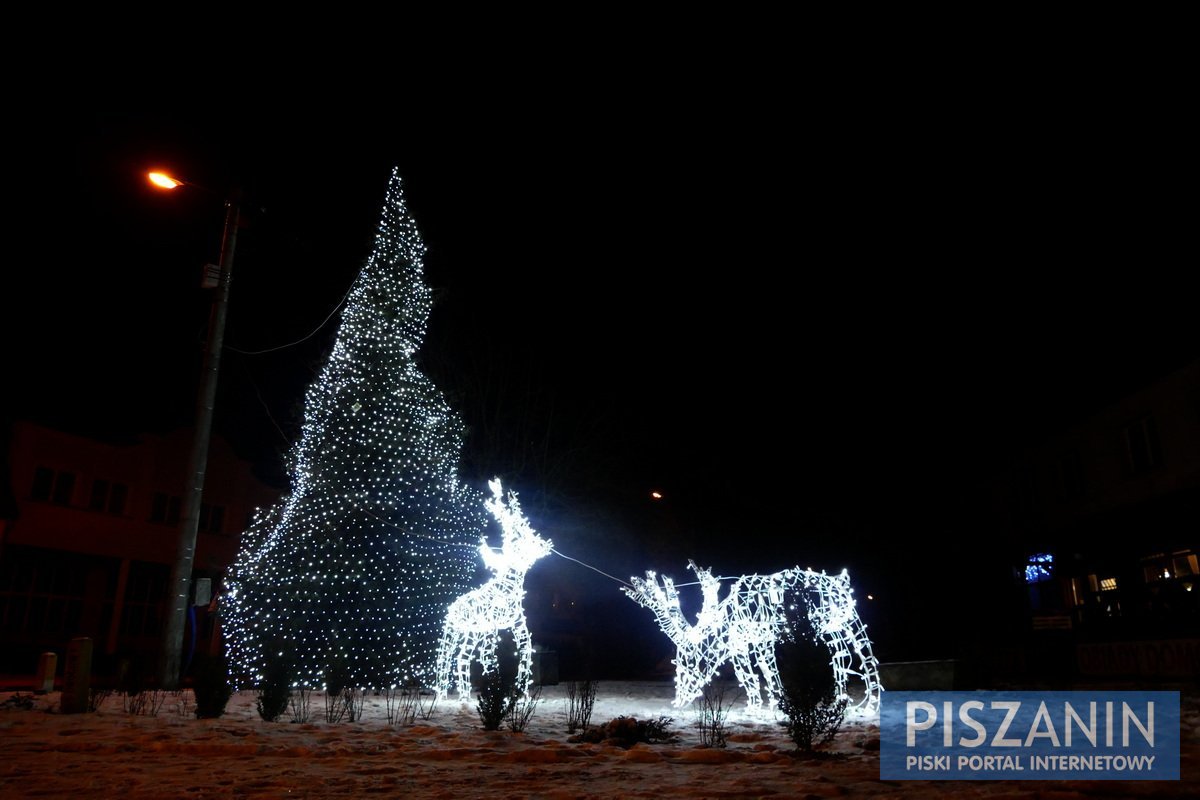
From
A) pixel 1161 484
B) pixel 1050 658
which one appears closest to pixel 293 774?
pixel 1050 658

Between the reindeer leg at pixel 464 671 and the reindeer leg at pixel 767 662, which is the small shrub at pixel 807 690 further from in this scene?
the reindeer leg at pixel 464 671

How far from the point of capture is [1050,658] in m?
16.1

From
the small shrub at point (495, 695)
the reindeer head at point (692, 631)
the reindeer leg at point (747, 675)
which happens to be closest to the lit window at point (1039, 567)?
the reindeer leg at point (747, 675)

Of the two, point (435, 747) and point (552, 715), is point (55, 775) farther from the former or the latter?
point (552, 715)

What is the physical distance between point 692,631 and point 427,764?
583cm

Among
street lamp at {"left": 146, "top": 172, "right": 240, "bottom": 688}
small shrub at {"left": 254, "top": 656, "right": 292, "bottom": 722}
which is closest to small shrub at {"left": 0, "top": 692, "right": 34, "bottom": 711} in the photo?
street lamp at {"left": 146, "top": 172, "right": 240, "bottom": 688}

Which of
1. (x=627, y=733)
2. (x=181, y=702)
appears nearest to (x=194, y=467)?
(x=181, y=702)

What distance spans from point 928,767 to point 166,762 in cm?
564

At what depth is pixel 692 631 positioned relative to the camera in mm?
10781

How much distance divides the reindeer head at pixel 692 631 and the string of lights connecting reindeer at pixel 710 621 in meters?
0.01

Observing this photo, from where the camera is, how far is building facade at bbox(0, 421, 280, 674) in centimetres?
1981

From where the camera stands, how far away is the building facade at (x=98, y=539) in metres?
19.8

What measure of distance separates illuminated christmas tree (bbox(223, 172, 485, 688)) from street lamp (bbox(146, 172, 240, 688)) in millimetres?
1052

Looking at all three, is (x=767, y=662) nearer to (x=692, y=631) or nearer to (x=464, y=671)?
(x=692, y=631)
